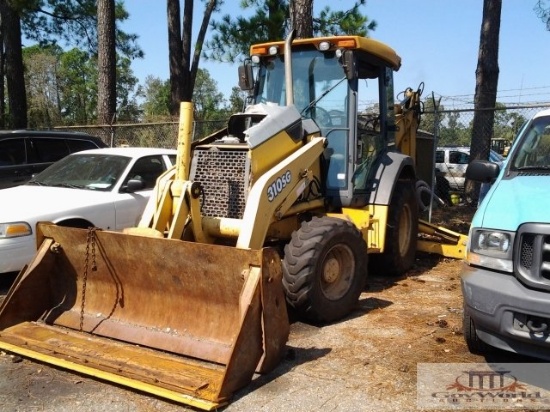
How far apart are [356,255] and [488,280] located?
1.85 metres

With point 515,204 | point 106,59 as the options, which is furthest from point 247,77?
point 106,59

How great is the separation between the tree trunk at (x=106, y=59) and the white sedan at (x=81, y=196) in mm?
6741

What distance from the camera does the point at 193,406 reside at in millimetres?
3801

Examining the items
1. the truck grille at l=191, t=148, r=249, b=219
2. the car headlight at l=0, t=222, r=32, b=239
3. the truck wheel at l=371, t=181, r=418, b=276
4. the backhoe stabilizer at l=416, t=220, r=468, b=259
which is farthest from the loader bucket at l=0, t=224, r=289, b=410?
the backhoe stabilizer at l=416, t=220, r=468, b=259

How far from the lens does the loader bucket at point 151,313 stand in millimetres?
4066

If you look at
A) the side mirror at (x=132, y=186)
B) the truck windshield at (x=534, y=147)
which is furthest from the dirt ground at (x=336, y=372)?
the side mirror at (x=132, y=186)

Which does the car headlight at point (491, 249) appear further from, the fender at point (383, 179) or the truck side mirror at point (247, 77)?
the truck side mirror at point (247, 77)

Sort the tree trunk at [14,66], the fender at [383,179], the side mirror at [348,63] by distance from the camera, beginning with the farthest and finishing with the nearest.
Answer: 1. the tree trunk at [14,66]
2. the fender at [383,179]
3. the side mirror at [348,63]

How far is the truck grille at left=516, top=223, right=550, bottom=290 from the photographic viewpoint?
150 inches

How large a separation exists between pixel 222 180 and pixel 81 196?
2.43 meters

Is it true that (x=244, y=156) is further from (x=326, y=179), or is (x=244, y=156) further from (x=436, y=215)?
(x=436, y=215)

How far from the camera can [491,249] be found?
4.10m

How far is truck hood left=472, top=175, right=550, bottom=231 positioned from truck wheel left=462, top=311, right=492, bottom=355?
79cm

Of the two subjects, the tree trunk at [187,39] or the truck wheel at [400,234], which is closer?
the truck wheel at [400,234]
